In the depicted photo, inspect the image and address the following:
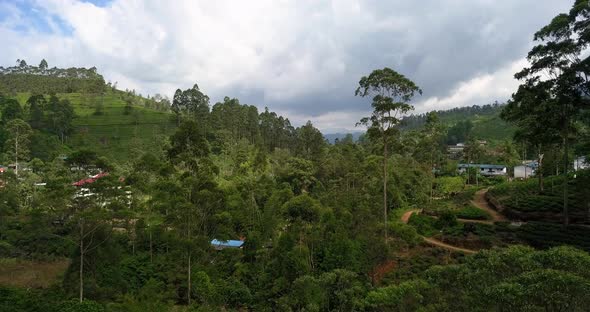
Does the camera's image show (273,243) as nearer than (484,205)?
Yes

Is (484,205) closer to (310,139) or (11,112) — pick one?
(310,139)

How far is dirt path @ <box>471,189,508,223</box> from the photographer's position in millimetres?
31122

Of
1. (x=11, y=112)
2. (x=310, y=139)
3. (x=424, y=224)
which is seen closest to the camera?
(x=424, y=224)

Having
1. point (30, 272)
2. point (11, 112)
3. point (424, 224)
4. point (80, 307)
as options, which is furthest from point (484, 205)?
point (11, 112)

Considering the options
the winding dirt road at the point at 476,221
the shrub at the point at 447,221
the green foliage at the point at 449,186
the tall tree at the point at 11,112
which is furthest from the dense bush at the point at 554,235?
the tall tree at the point at 11,112

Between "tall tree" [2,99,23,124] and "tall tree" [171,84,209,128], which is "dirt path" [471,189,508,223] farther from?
"tall tree" [2,99,23,124]

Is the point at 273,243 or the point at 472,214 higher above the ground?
the point at 472,214

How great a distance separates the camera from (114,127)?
69.5 meters

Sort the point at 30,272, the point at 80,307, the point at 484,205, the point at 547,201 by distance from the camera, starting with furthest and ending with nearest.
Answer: the point at 484,205 < the point at 547,201 < the point at 30,272 < the point at 80,307

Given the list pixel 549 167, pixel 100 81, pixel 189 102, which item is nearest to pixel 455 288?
pixel 549 167

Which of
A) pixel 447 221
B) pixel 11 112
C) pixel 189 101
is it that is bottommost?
pixel 447 221

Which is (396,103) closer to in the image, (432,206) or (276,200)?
(276,200)

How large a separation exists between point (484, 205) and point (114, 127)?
208ft

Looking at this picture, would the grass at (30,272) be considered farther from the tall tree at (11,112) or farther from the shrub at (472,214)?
the tall tree at (11,112)
